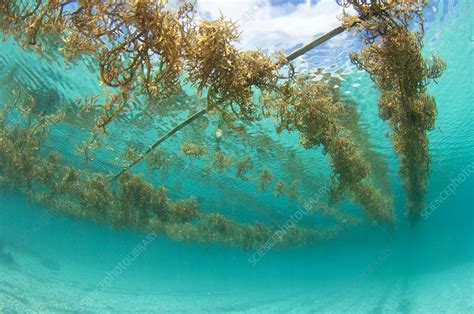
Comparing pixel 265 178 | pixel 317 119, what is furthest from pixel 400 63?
pixel 265 178

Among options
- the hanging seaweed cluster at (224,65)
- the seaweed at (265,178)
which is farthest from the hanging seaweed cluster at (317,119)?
the seaweed at (265,178)

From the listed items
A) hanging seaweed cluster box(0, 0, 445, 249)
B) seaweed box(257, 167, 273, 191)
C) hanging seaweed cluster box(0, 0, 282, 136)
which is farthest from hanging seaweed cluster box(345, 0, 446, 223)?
seaweed box(257, 167, 273, 191)

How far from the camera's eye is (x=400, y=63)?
5250 mm

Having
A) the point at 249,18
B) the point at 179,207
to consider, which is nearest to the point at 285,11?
the point at 249,18

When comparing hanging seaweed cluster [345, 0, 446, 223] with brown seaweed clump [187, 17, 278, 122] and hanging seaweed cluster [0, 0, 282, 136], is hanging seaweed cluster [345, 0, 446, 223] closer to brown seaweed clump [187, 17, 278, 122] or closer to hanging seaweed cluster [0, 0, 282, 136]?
brown seaweed clump [187, 17, 278, 122]

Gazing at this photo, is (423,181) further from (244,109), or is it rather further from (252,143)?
(244,109)

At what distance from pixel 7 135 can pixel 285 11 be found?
13000 mm

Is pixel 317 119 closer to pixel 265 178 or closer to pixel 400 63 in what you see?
pixel 400 63

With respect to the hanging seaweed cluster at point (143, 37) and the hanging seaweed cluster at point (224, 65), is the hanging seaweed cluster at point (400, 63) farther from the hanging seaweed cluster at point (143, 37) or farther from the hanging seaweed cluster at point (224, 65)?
the hanging seaweed cluster at point (143, 37)

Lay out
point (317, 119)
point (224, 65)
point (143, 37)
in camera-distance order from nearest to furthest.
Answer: point (143, 37) < point (224, 65) < point (317, 119)

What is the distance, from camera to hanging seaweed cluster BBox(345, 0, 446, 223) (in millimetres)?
4355

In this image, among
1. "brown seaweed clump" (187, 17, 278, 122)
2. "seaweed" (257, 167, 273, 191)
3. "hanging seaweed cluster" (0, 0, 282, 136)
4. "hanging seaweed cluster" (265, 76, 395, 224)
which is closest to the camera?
"hanging seaweed cluster" (0, 0, 282, 136)

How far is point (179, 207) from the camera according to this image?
14.4 m

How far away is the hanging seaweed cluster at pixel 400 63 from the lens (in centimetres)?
436
